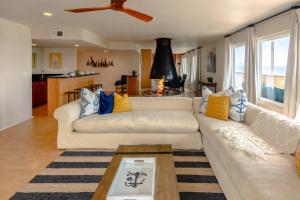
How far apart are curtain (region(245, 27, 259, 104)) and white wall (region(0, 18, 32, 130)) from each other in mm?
5213

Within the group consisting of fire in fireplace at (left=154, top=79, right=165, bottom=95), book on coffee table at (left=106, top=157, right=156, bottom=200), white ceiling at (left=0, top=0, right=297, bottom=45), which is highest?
white ceiling at (left=0, top=0, right=297, bottom=45)

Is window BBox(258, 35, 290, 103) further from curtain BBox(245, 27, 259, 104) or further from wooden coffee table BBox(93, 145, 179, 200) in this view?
wooden coffee table BBox(93, 145, 179, 200)

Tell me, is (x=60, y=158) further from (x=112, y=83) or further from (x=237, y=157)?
(x=112, y=83)

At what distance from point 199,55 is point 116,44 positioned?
13.4ft

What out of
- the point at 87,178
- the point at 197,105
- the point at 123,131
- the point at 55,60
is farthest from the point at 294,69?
the point at 55,60

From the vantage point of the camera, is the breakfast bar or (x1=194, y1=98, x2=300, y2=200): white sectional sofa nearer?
(x1=194, y1=98, x2=300, y2=200): white sectional sofa

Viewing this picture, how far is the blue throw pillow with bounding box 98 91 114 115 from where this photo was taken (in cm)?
432

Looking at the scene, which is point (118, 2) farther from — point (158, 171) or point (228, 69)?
point (228, 69)

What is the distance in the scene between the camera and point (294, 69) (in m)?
3.90

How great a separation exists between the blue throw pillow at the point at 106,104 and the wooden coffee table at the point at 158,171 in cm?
149

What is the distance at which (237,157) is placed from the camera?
2273 millimetres

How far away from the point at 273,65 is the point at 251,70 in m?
0.53

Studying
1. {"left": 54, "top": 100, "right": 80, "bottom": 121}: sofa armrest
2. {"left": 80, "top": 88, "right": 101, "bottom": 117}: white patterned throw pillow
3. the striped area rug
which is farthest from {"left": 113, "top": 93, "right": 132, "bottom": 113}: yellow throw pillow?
the striped area rug

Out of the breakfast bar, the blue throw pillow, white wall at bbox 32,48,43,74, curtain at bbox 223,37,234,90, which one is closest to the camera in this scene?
the blue throw pillow
